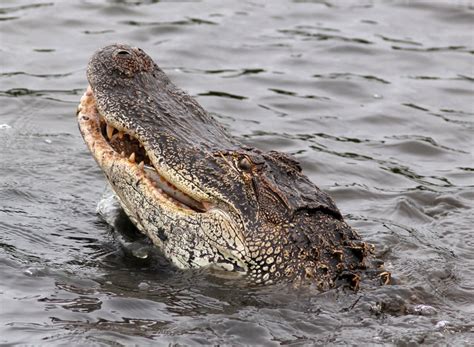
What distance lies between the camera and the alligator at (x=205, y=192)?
6.23m

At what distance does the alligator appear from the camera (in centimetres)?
623

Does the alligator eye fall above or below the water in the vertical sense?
above

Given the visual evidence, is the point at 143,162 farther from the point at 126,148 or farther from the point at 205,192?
the point at 205,192

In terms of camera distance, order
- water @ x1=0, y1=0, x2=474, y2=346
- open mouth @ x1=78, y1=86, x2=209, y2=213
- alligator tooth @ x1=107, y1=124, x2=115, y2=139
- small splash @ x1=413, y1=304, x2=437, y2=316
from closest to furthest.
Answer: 1. water @ x1=0, y1=0, x2=474, y2=346
2. small splash @ x1=413, y1=304, x2=437, y2=316
3. open mouth @ x1=78, y1=86, x2=209, y2=213
4. alligator tooth @ x1=107, y1=124, x2=115, y2=139

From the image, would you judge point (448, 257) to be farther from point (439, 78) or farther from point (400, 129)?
point (439, 78)

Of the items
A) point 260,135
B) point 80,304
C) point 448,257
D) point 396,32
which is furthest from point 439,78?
point 80,304

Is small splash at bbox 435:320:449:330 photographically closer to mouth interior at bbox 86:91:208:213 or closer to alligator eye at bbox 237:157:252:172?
alligator eye at bbox 237:157:252:172

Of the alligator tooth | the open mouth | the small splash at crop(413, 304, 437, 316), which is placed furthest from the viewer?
the alligator tooth

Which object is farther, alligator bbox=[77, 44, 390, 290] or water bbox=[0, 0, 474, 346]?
alligator bbox=[77, 44, 390, 290]

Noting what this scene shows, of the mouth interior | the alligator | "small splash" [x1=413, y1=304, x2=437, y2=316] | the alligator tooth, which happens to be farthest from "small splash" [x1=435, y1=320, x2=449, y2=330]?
the alligator tooth

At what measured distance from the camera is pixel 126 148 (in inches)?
263

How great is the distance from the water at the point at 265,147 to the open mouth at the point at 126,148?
1.58 feet

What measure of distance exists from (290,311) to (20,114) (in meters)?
4.43

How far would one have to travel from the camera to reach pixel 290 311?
612 cm
